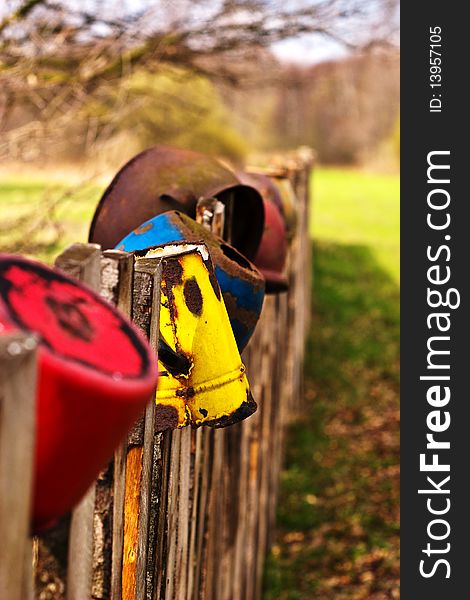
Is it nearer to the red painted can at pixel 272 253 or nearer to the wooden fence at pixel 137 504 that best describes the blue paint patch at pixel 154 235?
the wooden fence at pixel 137 504

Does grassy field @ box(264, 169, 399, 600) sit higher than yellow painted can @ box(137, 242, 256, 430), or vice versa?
grassy field @ box(264, 169, 399, 600)

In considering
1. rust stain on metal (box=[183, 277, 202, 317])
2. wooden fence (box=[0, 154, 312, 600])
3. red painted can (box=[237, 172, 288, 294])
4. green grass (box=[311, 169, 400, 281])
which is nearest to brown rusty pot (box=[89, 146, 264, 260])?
red painted can (box=[237, 172, 288, 294])

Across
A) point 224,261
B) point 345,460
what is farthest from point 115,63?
point 224,261

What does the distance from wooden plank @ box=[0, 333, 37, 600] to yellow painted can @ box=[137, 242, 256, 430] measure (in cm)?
97

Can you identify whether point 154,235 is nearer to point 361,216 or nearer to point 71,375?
point 71,375

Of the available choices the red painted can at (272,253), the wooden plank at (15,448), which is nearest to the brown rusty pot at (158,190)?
the red painted can at (272,253)

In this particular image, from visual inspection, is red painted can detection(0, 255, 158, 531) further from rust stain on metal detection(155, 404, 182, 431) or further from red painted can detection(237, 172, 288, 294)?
red painted can detection(237, 172, 288, 294)

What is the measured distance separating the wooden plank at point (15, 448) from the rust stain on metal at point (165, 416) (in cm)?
96

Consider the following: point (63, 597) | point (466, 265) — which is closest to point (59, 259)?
point (63, 597)

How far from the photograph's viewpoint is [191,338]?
2.00m

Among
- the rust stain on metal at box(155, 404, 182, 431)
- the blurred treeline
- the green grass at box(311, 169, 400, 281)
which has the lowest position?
the rust stain on metal at box(155, 404, 182, 431)

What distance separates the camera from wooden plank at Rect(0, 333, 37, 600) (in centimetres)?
97

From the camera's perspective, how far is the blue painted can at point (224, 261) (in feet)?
7.45

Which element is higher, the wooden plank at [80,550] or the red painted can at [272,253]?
the red painted can at [272,253]
